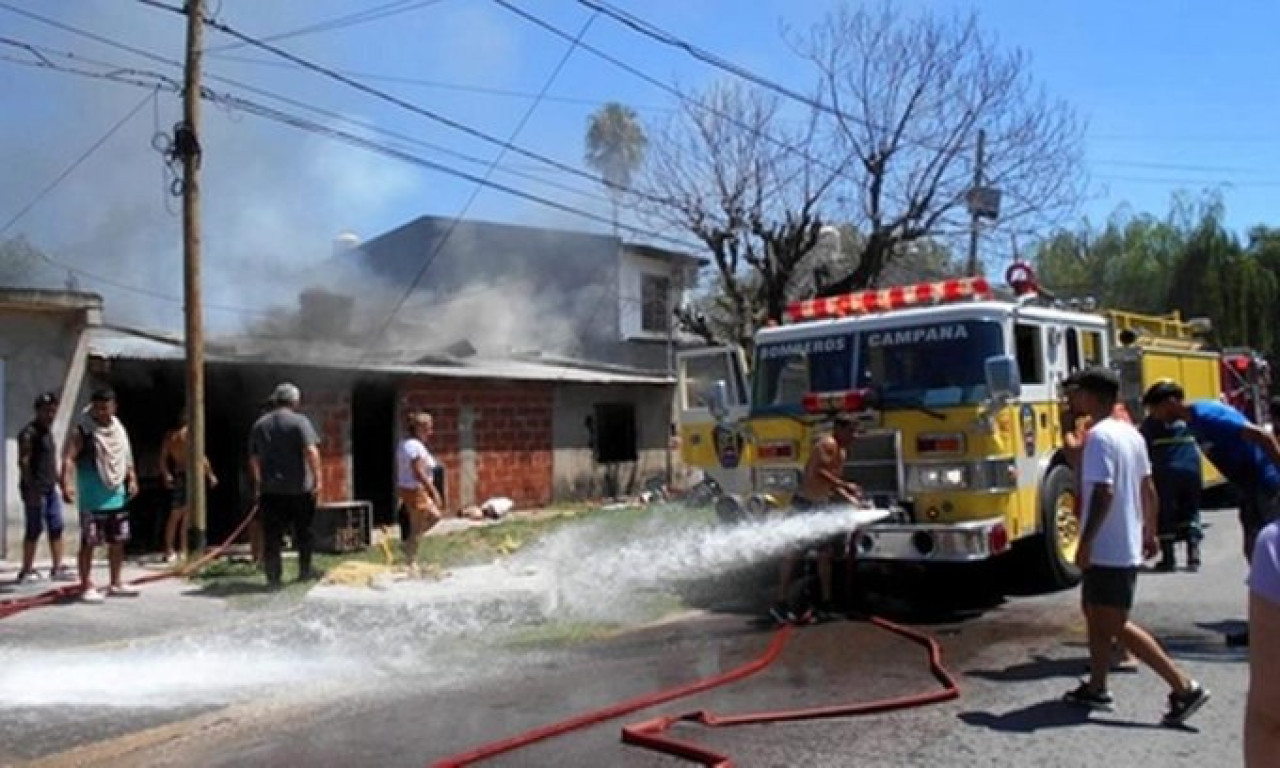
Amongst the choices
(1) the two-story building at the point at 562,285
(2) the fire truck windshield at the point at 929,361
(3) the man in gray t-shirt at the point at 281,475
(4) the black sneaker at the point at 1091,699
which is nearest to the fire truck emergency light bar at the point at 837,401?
(2) the fire truck windshield at the point at 929,361

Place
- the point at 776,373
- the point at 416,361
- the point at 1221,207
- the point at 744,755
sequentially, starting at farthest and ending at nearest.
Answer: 1. the point at 1221,207
2. the point at 416,361
3. the point at 776,373
4. the point at 744,755

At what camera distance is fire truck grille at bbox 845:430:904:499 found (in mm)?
8828

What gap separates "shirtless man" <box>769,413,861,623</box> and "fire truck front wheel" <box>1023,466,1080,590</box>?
161cm

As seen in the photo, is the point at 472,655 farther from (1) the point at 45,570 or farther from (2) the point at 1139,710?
(1) the point at 45,570

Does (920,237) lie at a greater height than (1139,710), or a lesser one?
greater

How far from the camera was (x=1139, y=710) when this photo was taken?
5.82m

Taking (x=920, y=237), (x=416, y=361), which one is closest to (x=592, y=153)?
(x=920, y=237)

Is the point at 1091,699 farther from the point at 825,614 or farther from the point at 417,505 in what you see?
the point at 417,505

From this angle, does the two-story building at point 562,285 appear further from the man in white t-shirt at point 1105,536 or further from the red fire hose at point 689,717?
the man in white t-shirt at point 1105,536

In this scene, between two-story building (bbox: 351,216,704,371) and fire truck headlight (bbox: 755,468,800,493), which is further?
two-story building (bbox: 351,216,704,371)

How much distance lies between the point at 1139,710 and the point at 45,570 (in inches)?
382

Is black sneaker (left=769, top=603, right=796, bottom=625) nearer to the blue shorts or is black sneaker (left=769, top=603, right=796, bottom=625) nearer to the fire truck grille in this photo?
the fire truck grille

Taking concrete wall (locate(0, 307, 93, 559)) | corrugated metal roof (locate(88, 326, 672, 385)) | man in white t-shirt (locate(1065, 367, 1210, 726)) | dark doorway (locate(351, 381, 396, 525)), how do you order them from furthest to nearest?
1. dark doorway (locate(351, 381, 396, 525))
2. corrugated metal roof (locate(88, 326, 672, 385))
3. concrete wall (locate(0, 307, 93, 559))
4. man in white t-shirt (locate(1065, 367, 1210, 726))

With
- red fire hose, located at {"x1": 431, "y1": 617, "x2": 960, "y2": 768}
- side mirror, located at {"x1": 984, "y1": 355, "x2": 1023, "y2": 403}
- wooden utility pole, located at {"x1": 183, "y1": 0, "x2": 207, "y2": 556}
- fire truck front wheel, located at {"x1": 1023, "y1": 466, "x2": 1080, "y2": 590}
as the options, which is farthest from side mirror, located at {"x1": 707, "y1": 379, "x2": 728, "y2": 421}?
wooden utility pole, located at {"x1": 183, "y1": 0, "x2": 207, "y2": 556}
